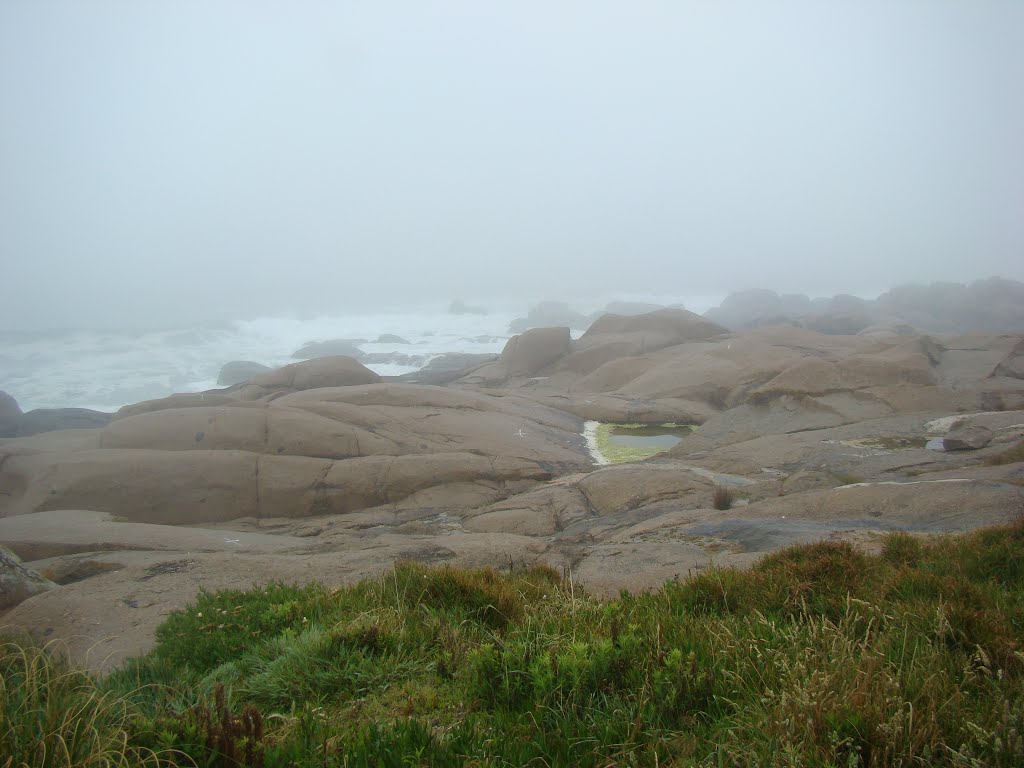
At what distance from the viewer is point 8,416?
3058 cm

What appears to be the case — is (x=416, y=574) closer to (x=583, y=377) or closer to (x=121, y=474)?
(x=121, y=474)

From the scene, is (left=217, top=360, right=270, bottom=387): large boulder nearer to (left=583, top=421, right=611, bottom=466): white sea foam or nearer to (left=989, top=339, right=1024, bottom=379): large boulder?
(left=583, top=421, right=611, bottom=466): white sea foam

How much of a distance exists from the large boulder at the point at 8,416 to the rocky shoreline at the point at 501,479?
11.7 meters

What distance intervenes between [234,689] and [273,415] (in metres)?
15.4

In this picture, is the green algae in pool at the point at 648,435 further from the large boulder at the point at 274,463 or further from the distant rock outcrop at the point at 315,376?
the distant rock outcrop at the point at 315,376

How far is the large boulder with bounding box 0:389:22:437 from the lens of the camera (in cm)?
2878

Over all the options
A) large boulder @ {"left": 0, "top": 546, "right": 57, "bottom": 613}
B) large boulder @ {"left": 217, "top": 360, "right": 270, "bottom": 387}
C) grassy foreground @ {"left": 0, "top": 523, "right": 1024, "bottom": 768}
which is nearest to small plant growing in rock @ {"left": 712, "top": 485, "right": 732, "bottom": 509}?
grassy foreground @ {"left": 0, "top": 523, "right": 1024, "bottom": 768}

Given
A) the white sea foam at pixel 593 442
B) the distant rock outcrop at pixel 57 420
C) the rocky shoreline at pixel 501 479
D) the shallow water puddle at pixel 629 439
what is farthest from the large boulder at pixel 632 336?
the distant rock outcrop at pixel 57 420

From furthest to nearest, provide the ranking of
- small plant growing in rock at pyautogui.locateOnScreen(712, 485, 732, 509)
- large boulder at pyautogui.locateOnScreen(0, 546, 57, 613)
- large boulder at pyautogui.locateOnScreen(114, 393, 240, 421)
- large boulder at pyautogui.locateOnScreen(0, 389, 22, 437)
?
large boulder at pyautogui.locateOnScreen(0, 389, 22, 437)
large boulder at pyautogui.locateOnScreen(114, 393, 240, 421)
small plant growing in rock at pyautogui.locateOnScreen(712, 485, 732, 509)
large boulder at pyautogui.locateOnScreen(0, 546, 57, 613)

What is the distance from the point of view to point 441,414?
19.7 m

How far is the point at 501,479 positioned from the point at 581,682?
12.6m

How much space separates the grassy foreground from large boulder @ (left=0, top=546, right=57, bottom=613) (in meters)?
2.25

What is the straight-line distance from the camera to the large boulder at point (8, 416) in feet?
94.4

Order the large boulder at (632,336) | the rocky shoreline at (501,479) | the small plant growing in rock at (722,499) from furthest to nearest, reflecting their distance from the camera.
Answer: the large boulder at (632,336), the small plant growing in rock at (722,499), the rocky shoreline at (501,479)
